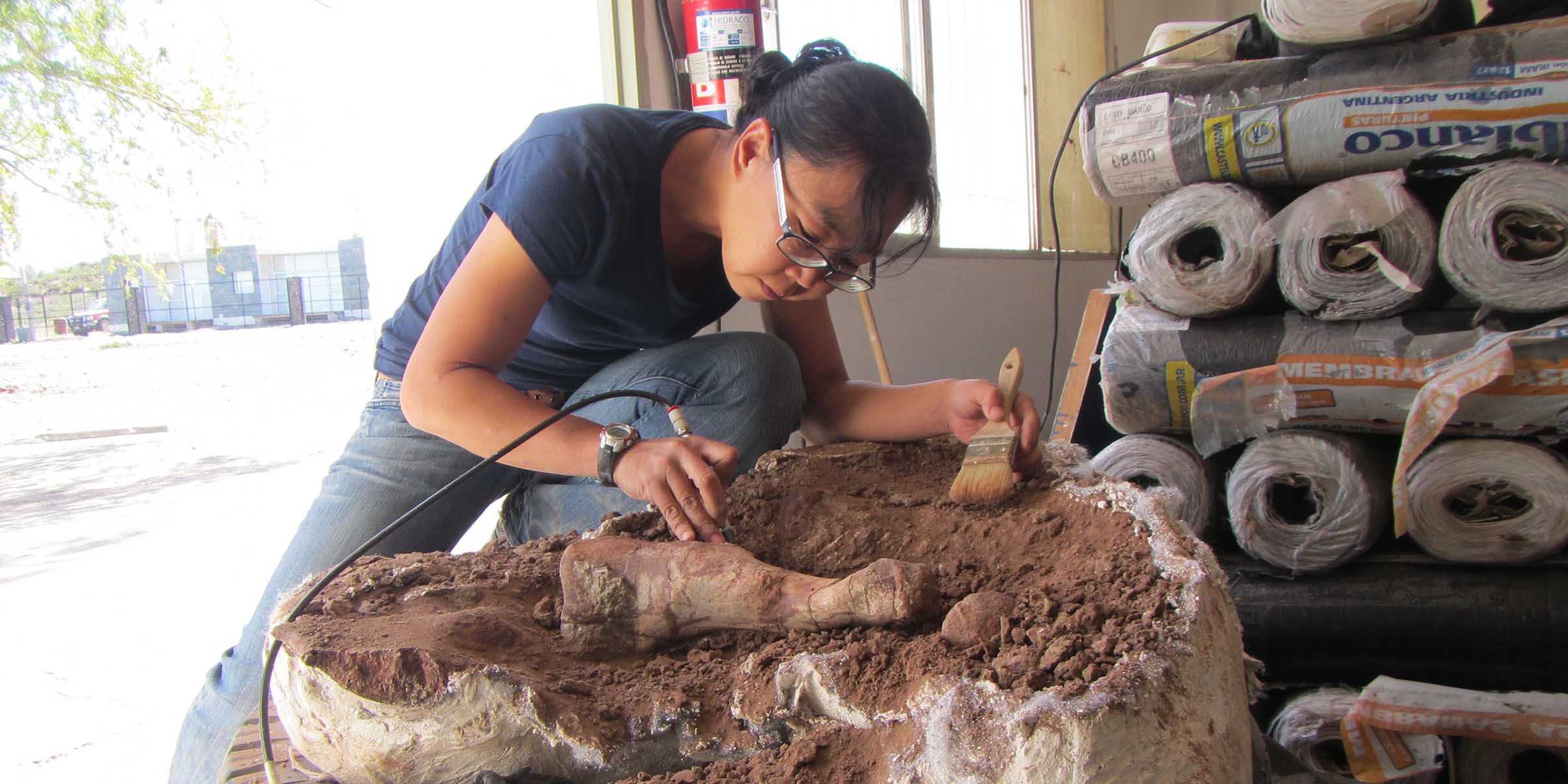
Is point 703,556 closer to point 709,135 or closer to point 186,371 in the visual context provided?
point 709,135

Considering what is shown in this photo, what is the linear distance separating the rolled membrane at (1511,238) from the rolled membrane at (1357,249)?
4cm

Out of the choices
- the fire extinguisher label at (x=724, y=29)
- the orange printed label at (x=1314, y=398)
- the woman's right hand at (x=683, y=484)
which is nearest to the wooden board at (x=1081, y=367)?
the orange printed label at (x=1314, y=398)

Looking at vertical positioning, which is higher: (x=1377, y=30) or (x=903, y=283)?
(x=1377, y=30)

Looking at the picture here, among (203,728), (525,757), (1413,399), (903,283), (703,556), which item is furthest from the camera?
(903,283)

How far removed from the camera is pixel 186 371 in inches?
66.6

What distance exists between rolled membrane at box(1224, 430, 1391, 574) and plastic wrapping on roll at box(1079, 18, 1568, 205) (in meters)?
0.49

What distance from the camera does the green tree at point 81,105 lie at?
4.39 ft

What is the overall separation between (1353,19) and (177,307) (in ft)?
6.64

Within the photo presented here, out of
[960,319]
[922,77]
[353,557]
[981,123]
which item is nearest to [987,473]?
[353,557]

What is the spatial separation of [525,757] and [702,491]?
34cm

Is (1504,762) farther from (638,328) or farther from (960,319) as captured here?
(960,319)

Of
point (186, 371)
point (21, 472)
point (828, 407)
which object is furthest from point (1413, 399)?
point (21, 472)

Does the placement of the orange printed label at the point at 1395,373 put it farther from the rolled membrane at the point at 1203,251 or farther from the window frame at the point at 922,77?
the window frame at the point at 922,77

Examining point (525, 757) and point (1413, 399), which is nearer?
point (525, 757)
